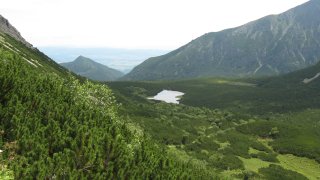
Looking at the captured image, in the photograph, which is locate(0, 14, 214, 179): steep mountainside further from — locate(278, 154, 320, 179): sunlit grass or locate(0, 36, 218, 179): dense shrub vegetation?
locate(278, 154, 320, 179): sunlit grass

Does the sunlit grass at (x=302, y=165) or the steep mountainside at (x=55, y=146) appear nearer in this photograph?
the steep mountainside at (x=55, y=146)

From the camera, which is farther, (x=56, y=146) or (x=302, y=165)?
(x=302, y=165)

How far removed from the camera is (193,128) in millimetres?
136375

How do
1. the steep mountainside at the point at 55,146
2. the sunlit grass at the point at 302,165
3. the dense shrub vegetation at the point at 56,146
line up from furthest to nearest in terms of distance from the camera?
the sunlit grass at the point at 302,165, the dense shrub vegetation at the point at 56,146, the steep mountainside at the point at 55,146

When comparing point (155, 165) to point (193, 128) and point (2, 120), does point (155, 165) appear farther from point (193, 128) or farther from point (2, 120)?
point (193, 128)

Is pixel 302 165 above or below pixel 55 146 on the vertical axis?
below

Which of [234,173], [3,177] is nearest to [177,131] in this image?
[234,173]

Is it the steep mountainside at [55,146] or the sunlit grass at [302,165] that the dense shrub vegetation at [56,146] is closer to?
the steep mountainside at [55,146]

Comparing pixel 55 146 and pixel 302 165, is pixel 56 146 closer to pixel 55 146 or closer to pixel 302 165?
pixel 55 146

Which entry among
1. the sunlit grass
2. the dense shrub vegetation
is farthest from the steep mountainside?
the sunlit grass

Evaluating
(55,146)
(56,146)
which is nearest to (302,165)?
(56,146)

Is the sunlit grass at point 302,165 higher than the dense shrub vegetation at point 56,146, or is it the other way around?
the dense shrub vegetation at point 56,146

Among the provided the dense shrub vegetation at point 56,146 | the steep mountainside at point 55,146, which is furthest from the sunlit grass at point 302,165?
the steep mountainside at point 55,146

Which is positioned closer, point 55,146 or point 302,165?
point 55,146
